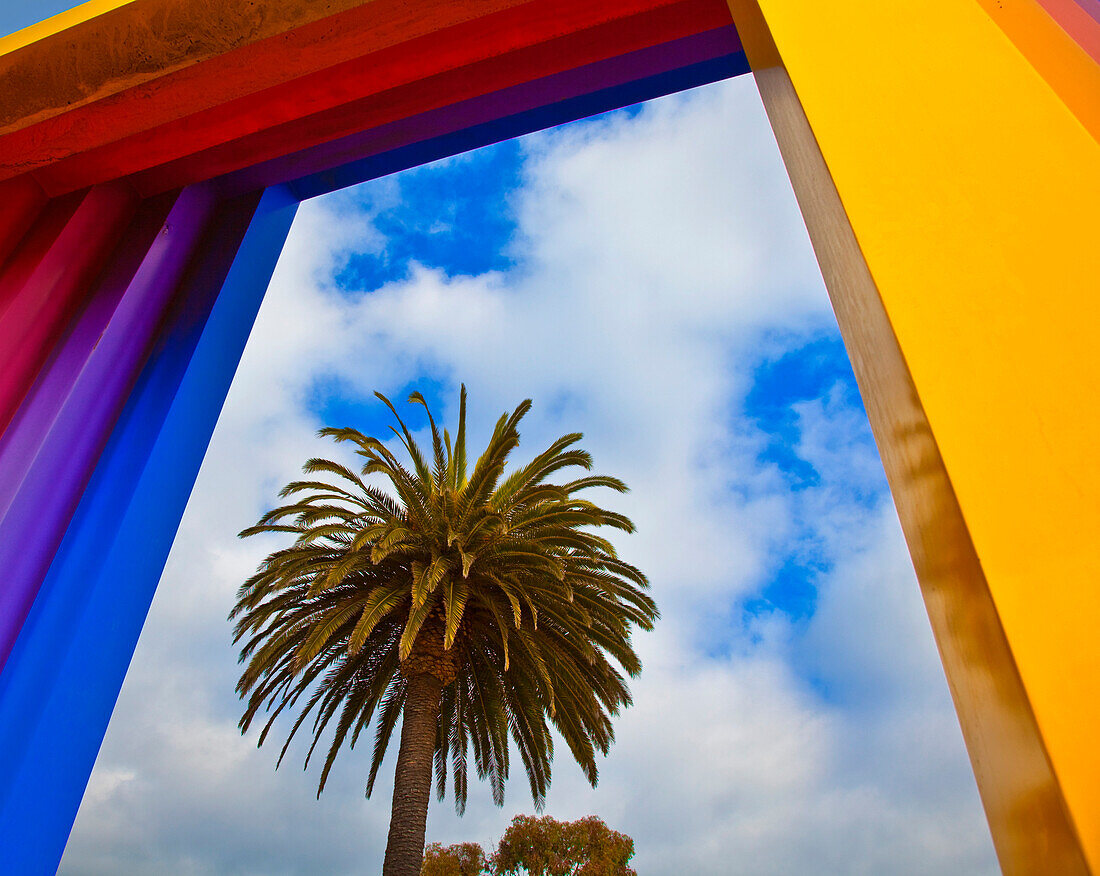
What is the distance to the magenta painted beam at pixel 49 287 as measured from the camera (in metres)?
2.17

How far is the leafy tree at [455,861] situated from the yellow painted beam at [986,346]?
2467 centimetres

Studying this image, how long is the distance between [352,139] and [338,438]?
8296 millimetres

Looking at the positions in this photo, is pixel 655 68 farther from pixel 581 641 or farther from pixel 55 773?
pixel 581 641

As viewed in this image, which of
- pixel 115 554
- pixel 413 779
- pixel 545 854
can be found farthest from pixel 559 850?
pixel 115 554

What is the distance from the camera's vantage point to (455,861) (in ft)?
71.8

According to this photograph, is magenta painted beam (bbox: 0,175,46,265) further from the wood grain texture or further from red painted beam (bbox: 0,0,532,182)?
the wood grain texture

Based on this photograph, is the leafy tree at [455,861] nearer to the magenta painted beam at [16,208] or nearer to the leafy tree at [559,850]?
the leafy tree at [559,850]

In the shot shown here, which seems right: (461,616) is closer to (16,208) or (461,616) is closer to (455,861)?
(16,208)

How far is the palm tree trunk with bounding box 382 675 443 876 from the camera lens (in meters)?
→ 9.47

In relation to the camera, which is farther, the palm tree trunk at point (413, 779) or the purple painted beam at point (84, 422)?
the palm tree trunk at point (413, 779)

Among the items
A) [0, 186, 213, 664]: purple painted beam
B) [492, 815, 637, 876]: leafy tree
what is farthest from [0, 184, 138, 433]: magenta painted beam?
[492, 815, 637, 876]: leafy tree

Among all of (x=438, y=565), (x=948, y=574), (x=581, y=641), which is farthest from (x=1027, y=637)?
(x=581, y=641)

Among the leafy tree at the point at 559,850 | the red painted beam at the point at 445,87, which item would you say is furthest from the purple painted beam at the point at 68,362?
the leafy tree at the point at 559,850

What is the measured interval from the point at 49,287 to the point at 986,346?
2767mm
